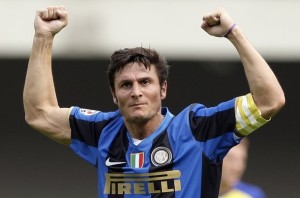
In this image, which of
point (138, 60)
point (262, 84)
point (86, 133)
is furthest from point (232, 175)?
point (262, 84)

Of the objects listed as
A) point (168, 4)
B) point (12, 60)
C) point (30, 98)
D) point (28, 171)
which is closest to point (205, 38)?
point (168, 4)

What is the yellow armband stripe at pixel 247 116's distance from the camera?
13.9 ft

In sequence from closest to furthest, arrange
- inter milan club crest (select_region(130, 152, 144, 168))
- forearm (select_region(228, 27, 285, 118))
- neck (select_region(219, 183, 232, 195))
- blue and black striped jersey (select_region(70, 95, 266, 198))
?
forearm (select_region(228, 27, 285, 118))
blue and black striped jersey (select_region(70, 95, 266, 198))
inter milan club crest (select_region(130, 152, 144, 168))
neck (select_region(219, 183, 232, 195))

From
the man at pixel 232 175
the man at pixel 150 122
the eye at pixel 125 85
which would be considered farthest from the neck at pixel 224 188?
the eye at pixel 125 85

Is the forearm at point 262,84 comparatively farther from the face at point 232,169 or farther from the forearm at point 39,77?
the face at point 232,169

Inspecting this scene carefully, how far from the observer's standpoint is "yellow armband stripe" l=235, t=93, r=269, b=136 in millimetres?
4234

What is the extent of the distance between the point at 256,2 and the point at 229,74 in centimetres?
103

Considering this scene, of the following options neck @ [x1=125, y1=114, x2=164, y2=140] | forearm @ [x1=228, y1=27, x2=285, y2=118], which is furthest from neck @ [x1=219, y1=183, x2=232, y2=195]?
forearm @ [x1=228, y1=27, x2=285, y2=118]

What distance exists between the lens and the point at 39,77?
476cm

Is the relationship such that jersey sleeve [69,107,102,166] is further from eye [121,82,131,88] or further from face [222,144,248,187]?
face [222,144,248,187]

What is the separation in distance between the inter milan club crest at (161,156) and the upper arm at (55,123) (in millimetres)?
557

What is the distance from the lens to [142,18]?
8.40 meters

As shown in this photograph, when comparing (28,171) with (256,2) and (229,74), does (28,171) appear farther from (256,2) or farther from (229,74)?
(256,2)

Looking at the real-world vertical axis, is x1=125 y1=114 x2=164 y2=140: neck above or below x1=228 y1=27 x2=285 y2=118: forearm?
below
